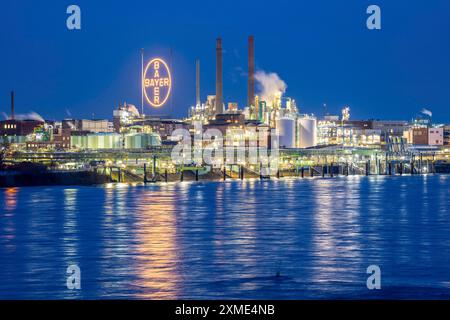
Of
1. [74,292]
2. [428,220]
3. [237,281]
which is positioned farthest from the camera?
[428,220]

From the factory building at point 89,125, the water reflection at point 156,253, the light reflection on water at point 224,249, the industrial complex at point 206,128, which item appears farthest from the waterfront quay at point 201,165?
the water reflection at point 156,253

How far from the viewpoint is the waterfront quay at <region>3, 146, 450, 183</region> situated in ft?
365

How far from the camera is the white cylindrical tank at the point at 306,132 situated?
160750 millimetres

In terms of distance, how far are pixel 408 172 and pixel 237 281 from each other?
133 metres

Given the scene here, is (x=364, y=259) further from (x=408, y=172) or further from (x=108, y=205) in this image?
(x=408, y=172)

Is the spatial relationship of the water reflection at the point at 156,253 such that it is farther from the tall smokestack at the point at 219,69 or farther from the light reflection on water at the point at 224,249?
the tall smokestack at the point at 219,69

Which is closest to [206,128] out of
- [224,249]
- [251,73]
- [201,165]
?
[251,73]

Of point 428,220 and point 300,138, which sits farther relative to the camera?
point 300,138

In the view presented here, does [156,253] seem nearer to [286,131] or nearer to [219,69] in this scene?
[286,131]

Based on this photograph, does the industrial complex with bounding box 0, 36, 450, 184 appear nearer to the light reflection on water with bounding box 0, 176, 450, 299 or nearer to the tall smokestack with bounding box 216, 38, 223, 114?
the tall smokestack with bounding box 216, 38, 223, 114

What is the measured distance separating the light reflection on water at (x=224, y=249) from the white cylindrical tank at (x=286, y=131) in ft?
305

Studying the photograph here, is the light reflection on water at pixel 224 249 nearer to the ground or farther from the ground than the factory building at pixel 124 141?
nearer to the ground

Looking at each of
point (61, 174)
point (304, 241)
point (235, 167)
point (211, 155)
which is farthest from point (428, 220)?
point (211, 155)

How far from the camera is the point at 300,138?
160875 millimetres
